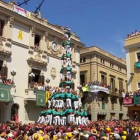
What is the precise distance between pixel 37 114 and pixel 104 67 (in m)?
16.0

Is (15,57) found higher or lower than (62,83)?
higher

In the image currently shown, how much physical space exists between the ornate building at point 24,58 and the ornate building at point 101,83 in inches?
310

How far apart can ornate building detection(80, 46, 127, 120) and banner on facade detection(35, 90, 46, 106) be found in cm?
1031

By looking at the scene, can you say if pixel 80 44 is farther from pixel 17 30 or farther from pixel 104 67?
pixel 17 30

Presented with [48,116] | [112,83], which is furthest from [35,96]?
[112,83]

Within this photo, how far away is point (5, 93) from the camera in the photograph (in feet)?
69.5

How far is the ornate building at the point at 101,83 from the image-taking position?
3366cm

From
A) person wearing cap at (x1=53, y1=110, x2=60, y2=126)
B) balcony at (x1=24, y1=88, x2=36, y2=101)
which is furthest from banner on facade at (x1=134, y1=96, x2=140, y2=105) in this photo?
person wearing cap at (x1=53, y1=110, x2=60, y2=126)

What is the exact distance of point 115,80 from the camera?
3988 centimetres

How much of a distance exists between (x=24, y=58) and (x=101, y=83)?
13.8 metres

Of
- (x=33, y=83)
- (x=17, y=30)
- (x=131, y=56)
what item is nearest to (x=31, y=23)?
(x=17, y=30)

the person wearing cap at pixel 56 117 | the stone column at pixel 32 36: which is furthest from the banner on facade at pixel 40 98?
the person wearing cap at pixel 56 117

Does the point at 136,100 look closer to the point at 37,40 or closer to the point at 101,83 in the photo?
the point at 101,83

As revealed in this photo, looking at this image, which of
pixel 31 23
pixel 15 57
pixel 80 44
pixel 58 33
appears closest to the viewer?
pixel 15 57
